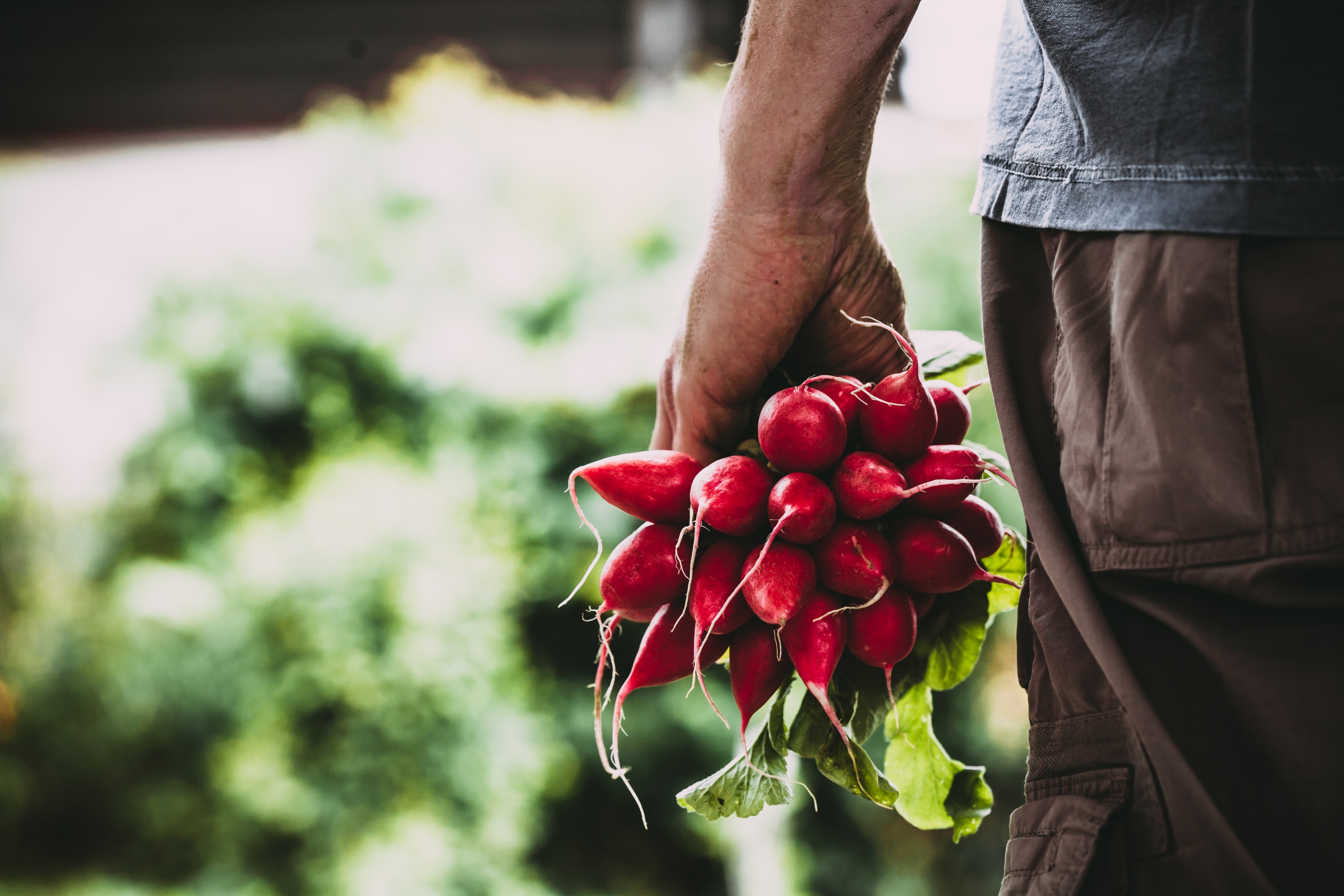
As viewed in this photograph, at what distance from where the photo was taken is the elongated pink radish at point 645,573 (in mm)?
927

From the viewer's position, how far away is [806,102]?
2.74 ft

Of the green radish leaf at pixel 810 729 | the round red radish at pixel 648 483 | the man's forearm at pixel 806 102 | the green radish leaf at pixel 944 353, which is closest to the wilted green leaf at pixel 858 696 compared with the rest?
the green radish leaf at pixel 810 729

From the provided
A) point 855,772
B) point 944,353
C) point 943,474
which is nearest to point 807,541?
point 943,474

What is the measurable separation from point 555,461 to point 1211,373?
2513 millimetres

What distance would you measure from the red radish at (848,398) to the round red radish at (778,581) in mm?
151

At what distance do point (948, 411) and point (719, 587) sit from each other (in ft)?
1.03

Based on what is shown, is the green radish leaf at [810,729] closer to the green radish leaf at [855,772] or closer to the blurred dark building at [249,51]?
the green radish leaf at [855,772]

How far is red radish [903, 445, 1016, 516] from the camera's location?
0.89m

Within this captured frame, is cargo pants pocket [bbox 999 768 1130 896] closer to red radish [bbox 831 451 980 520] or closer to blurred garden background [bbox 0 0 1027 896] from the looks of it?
red radish [bbox 831 451 980 520]

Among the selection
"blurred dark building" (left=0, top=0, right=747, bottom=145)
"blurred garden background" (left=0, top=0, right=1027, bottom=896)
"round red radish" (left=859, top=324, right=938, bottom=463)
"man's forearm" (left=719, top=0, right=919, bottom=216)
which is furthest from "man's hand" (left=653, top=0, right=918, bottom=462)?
"blurred dark building" (left=0, top=0, right=747, bottom=145)

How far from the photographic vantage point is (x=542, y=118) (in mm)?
3828

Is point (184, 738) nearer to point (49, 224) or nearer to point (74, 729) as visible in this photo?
point (74, 729)

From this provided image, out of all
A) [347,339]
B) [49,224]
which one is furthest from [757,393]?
[49,224]

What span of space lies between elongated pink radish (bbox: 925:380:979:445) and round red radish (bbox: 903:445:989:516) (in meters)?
0.06
